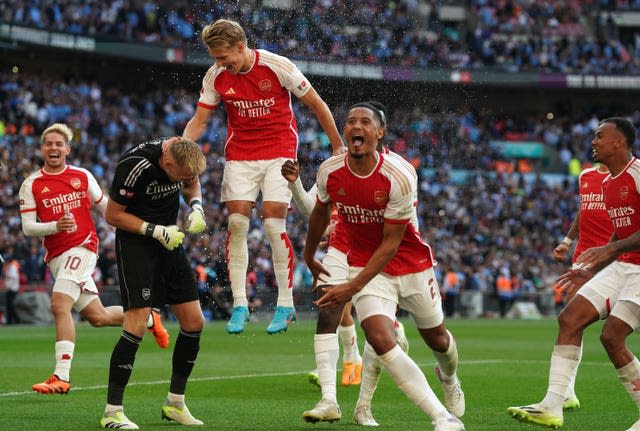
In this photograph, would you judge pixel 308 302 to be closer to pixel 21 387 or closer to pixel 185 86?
pixel 185 86

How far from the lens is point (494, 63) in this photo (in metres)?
49.3

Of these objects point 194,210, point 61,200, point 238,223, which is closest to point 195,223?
point 194,210

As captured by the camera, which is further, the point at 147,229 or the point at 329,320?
the point at 329,320

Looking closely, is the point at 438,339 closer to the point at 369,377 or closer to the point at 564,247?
the point at 369,377

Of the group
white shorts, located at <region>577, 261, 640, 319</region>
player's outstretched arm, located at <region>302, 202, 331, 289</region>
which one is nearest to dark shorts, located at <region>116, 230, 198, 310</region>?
player's outstretched arm, located at <region>302, 202, 331, 289</region>

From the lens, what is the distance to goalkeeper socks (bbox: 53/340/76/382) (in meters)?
11.8

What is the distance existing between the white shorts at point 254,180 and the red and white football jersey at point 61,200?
2.09 metres

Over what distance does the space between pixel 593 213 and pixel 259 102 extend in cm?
402

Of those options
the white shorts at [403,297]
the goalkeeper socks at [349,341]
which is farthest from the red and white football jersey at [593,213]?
the white shorts at [403,297]

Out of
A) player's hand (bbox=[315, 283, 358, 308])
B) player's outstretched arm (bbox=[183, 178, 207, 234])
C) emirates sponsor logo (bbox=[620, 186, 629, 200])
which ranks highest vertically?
emirates sponsor logo (bbox=[620, 186, 629, 200])

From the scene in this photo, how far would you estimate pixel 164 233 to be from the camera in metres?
9.45

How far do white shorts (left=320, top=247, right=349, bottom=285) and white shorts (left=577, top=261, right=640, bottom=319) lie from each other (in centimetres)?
193

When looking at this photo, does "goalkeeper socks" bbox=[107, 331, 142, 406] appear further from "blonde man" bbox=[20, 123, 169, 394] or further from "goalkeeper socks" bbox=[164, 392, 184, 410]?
"blonde man" bbox=[20, 123, 169, 394]

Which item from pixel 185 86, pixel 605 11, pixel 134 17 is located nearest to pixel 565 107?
pixel 605 11
